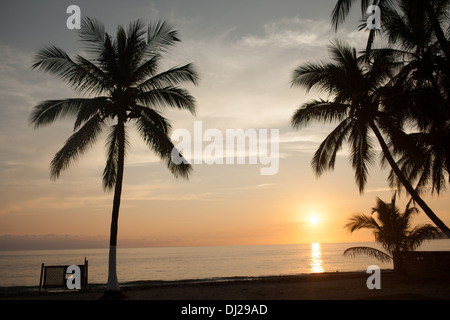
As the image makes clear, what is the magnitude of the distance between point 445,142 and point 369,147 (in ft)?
10.2

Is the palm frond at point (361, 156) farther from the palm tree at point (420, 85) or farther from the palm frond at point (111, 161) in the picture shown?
the palm frond at point (111, 161)

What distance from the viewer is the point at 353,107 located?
16.5m

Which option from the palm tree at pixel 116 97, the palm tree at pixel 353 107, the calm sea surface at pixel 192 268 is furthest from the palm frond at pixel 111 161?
the calm sea surface at pixel 192 268

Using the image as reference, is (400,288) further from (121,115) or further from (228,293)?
(121,115)

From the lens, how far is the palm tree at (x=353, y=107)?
16125 mm

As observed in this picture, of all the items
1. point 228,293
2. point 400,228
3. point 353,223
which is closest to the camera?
point 228,293

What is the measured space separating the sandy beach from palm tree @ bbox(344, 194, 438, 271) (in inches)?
46.5

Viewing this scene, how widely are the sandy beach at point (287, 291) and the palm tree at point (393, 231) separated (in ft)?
3.88

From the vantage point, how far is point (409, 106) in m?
15.6

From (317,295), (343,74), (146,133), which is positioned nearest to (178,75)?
(146,133)

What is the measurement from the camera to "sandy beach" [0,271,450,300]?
40.3 ft

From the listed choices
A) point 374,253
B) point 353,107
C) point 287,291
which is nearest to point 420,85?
point 353,107

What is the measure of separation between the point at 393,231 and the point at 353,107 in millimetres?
6181
